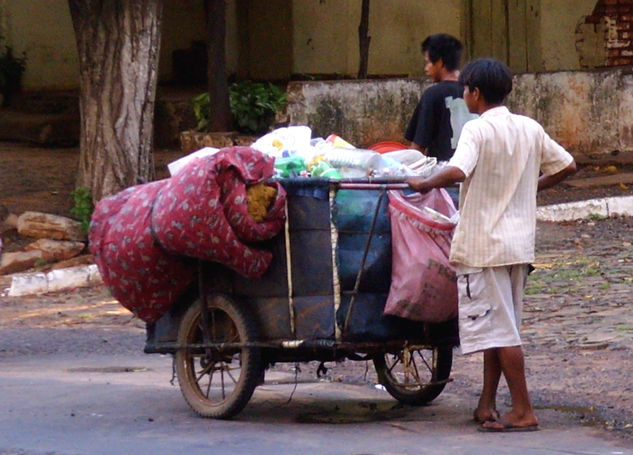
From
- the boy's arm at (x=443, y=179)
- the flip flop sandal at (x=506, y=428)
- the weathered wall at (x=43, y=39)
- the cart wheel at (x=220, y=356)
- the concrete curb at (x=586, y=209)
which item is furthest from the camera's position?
the weathered wall at (x=43, y=39)

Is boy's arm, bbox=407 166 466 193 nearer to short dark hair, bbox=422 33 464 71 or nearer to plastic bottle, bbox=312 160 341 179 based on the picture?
plastic bottle, bbox=312 160 341 179

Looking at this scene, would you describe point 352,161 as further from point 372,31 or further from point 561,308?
point 372,31

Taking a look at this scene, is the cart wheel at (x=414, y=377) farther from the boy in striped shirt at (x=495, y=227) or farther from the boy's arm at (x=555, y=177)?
the boy's arm at (x=555, y=177)

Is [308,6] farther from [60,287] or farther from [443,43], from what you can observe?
[443,43]

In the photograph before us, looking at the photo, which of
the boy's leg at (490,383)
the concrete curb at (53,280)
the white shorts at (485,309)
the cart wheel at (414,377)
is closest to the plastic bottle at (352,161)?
the white shorts at (485,309)

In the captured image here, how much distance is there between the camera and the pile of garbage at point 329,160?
19.1ft

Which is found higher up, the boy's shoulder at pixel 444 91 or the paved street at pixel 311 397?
the boy's shoulder at pixel 444 91

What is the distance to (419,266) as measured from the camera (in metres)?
5.54

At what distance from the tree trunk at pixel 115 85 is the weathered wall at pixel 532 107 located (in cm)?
222

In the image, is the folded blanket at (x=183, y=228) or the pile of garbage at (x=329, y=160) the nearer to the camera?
the folded blanket at (x=183, y=228)

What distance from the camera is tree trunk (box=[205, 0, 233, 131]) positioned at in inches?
619

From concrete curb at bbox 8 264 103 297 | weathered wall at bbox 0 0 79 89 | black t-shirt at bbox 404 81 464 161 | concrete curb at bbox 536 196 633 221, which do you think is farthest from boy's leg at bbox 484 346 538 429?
weathered wall at bbox 0 0 79 89

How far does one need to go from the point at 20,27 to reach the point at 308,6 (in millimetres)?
4433

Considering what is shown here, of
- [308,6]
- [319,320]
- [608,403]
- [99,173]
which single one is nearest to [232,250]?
[319,320]
